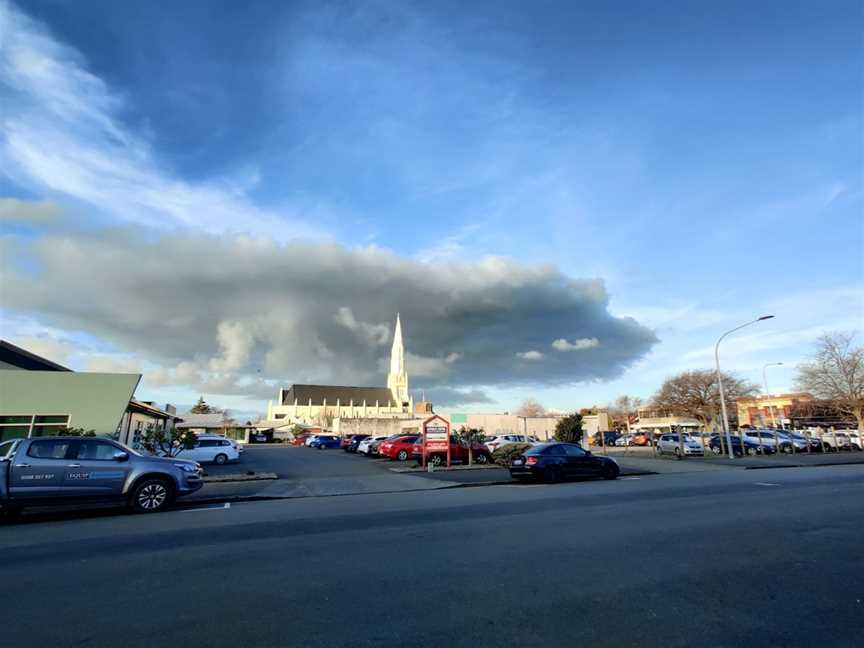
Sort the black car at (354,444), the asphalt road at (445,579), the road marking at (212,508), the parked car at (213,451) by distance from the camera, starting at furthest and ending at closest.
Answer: the black car at (354,444) < the parked car at (213,451) < the road marking at (212,508) < the asphalt road at (445,579)

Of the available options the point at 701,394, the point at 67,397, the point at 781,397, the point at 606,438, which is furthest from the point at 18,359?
the point at 781,397

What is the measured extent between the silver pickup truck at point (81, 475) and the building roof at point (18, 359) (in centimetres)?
2068

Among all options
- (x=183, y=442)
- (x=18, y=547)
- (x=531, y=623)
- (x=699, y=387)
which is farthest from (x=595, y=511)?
(x=699, y=387)

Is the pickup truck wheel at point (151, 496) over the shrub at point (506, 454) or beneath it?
beneath

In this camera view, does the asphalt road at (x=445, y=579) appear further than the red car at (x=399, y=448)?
No

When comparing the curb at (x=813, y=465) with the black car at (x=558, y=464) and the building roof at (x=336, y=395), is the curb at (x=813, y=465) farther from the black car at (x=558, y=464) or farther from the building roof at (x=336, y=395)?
the building roof at (x=336, y=395)

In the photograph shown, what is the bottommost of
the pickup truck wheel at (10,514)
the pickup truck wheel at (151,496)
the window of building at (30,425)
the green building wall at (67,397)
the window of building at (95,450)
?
the pickup truck wheel at (10,514)

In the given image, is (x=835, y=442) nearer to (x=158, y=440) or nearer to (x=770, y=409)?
(x=770, y=409)

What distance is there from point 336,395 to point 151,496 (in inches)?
4565

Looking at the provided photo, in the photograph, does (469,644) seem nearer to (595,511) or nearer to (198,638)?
(198,638)

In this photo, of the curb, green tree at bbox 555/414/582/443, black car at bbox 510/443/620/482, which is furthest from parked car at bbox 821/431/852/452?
black car at bbox 510/443/620/482

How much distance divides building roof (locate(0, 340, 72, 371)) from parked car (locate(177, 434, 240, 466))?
10.8 metres

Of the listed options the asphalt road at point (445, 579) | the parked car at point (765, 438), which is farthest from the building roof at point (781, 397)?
the asphalt road at point (445, 579)

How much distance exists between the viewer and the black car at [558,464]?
18.0 meters
